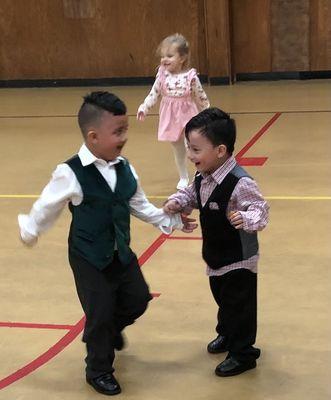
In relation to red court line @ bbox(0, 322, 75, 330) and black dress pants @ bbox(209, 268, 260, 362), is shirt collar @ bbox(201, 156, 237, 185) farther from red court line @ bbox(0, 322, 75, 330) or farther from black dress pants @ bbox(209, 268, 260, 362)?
red court line @ bbox(0, 322, 75, 330)

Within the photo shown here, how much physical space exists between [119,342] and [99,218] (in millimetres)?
709

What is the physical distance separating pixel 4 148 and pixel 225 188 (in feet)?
16.4

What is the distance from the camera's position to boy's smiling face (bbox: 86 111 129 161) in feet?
10.5

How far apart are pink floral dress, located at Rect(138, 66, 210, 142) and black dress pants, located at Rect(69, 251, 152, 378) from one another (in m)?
2.70

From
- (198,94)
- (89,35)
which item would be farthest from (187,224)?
(89,35)

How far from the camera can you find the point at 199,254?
483 centimetres

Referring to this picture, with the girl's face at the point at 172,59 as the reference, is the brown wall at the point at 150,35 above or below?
below

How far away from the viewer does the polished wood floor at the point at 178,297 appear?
3.39 metres

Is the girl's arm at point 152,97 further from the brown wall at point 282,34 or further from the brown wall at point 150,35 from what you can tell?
the brown wall at point 282,34

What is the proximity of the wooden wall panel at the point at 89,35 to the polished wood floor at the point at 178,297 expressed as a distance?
11.8ft

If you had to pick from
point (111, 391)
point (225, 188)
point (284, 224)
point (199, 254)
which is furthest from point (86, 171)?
point (284, 224)

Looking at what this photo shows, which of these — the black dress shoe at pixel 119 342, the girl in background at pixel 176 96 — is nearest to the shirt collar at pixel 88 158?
the black dress shoe at pixel 119 342

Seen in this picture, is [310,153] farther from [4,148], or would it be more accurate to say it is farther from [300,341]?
[300,341]

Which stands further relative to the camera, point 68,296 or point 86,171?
point 68,296
